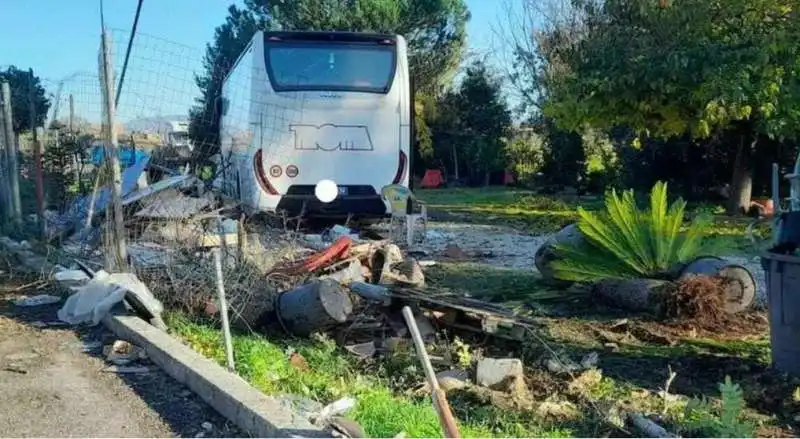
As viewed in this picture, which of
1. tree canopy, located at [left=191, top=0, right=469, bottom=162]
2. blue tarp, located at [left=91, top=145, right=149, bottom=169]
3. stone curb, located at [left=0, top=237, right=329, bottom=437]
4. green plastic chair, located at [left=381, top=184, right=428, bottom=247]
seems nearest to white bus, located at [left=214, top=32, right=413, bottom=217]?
green plastic chair, located at [left=381, top=184, right=428, bottom=247]

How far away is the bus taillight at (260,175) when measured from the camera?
44.1 ft

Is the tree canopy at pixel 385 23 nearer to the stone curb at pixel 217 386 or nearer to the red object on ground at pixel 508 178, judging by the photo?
the red object on ground at pixel 508 178

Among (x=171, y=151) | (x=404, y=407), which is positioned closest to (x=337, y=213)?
(x=171, y=151)

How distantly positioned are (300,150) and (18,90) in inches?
352

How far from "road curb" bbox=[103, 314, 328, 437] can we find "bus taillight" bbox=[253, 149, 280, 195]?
7.00 m

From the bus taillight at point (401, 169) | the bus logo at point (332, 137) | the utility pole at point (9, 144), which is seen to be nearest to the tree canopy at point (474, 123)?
the bus taillight at point (401, 169)

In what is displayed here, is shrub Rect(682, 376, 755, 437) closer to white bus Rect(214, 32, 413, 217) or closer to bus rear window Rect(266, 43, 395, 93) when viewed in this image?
white bus Rect(214, 32, 413, 217)

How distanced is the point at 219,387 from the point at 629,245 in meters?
5.65

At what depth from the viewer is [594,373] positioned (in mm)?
5961

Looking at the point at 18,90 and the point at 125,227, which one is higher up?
the point at 18,90

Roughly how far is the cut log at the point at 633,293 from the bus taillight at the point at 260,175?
642cm

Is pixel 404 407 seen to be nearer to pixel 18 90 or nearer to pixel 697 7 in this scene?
pixel 697 7

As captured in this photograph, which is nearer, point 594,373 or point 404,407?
point 404,407

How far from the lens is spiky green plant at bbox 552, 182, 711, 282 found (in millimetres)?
9086
